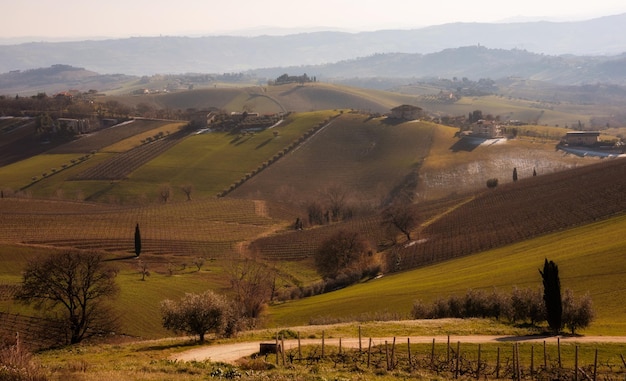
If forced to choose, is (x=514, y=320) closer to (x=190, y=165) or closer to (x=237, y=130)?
(x=190, y=165)

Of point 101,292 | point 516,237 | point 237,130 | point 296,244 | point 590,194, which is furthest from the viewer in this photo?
point 237,130

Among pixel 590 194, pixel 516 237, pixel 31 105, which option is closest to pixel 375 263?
pixel 516 237

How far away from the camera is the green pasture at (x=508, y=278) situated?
47.4 m

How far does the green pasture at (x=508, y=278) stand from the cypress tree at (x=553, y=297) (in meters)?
3.77

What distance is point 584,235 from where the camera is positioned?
207ft

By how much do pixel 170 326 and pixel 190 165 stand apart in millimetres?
107228

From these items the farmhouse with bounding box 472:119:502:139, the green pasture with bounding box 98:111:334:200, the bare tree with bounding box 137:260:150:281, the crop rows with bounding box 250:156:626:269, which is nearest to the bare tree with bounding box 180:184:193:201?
the green pasture with bounding box 98:111:334:200

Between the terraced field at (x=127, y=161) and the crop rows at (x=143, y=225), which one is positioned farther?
the terraced field at (x=127, y=161)

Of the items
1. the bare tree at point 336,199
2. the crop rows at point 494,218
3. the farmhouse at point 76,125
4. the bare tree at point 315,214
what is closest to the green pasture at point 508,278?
the crop rows at point 494,218

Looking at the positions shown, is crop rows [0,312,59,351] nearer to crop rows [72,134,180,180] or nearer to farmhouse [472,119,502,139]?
crop rows [72,134,180,180]

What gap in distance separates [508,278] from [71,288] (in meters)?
Answer: 31.4

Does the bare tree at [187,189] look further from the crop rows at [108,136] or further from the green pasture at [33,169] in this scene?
the crop rows at [108,136]

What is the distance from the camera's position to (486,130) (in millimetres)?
156000

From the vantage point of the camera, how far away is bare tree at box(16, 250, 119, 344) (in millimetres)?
46375
